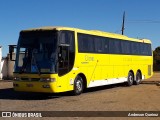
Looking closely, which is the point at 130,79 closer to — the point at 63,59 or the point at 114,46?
the point at 114,46

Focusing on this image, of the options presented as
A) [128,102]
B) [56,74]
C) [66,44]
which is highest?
[66,44]

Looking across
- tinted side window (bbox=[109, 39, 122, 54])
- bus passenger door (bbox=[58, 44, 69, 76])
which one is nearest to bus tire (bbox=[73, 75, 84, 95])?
bus passenger door (bbox=[58, 44, 69, 76])

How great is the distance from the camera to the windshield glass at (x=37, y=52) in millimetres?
17312

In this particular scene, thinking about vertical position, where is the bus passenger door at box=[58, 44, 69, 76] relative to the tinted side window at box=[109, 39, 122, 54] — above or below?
below

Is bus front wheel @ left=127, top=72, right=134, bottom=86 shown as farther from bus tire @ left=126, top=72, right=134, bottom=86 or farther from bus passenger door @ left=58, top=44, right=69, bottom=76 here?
bus passenger door @ left=58, top=44, right=69, bottom=76

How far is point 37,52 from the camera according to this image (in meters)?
17.7

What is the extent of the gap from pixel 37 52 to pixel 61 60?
1.12 metres

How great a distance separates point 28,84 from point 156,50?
58976 millimetres

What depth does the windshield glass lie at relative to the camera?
17312mm

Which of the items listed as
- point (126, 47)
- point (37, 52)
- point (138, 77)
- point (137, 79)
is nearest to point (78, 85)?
point (37, 52)

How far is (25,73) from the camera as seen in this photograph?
58.3 feet

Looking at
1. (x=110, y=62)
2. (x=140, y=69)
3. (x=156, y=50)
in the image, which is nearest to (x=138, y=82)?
(x=140, y=69)

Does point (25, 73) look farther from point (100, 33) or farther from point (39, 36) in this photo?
point (100, 33)

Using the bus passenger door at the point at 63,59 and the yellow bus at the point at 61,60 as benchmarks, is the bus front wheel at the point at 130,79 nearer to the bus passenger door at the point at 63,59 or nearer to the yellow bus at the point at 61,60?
the yellow bus at the point at 61,60
